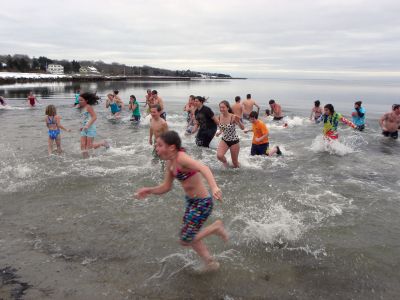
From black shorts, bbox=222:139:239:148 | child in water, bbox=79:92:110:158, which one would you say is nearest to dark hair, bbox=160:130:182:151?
black shorts, bbox=222:139:239:148

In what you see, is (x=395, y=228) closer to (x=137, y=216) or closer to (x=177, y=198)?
(x=177, y=198)

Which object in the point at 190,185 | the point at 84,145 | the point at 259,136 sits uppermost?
the point at 190,185

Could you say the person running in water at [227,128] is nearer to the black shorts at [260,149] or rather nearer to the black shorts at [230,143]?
the black shorts at [230,143]

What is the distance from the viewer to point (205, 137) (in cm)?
973

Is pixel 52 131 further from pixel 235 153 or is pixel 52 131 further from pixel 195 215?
pixel 195 215

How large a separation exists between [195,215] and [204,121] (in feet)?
19.4

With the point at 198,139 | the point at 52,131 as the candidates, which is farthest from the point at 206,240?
the point at 52,131

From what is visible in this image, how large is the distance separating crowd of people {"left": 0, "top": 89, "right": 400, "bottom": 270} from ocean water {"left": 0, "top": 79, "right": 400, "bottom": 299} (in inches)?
19.3

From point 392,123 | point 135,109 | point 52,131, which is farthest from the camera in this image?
point 135,109

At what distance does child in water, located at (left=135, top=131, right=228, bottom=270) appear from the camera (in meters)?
3.43

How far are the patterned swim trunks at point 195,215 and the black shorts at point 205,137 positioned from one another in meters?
5.94

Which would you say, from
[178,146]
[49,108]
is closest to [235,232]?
[178,146]

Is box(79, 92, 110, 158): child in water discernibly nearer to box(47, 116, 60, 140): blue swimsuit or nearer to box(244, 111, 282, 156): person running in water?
box(47, 116, 60, 140): blue swimsuit

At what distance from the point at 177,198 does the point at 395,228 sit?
3.74 meters
